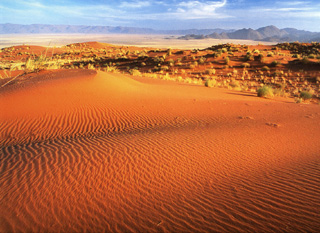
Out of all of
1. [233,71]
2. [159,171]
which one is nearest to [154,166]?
[159,171]

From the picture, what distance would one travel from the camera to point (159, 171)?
4.32 metres

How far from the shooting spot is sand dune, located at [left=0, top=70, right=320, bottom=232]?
10.2 feet

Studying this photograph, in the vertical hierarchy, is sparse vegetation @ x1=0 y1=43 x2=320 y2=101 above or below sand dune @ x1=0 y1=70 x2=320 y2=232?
above

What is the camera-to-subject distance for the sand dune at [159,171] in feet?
10.2

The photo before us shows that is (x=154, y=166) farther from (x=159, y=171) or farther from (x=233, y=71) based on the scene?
(x=233, y=71)

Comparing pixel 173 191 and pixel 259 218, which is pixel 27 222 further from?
pixel 259 218

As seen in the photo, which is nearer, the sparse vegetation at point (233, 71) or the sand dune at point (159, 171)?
the sand dune at point (159, 171)

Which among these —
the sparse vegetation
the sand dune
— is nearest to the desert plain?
the sand dune

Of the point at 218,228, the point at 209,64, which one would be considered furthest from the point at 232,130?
the point at 209,64

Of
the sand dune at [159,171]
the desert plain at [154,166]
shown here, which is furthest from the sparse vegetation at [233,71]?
the sand dune at [159,171]

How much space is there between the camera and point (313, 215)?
10.0 feet

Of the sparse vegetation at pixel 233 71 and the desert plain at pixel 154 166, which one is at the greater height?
the sparse vegetation at pixel 233 71

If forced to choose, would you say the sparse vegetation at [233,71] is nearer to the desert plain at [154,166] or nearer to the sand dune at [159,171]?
the desert plain at [154,166]

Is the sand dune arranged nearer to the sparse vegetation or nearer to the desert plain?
the desert plain
